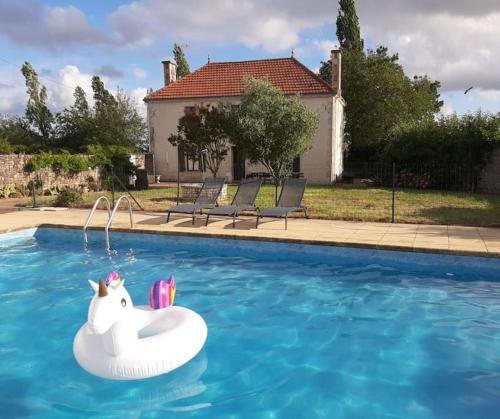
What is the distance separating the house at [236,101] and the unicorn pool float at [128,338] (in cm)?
2038

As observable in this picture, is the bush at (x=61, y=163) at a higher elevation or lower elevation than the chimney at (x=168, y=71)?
lower

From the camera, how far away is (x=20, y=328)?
562 cm

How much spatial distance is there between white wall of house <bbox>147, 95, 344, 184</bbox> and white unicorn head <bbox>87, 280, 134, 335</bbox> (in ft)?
67.2

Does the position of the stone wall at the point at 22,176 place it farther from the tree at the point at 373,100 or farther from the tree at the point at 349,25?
the tree at the point at 349,25

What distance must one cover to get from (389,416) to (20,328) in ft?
Answer: 14.7

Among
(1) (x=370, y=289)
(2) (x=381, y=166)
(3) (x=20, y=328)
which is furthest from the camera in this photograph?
(2) (x=381, y=166)

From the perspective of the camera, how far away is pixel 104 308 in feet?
11.8

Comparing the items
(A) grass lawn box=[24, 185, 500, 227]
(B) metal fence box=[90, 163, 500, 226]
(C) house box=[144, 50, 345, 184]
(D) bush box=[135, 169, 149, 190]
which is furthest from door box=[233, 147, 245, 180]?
(A) grass lawn box=[24, 185, 500, 227]

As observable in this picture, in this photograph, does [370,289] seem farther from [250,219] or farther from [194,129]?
[194,129]

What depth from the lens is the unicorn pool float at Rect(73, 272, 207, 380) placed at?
366cm

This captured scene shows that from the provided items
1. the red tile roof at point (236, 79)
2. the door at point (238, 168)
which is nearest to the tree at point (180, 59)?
the red tile roof at point (236, 79)

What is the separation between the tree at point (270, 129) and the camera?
1550 cm

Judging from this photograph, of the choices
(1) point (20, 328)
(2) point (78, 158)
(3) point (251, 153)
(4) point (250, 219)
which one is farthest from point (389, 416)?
(2) point (78, 158)

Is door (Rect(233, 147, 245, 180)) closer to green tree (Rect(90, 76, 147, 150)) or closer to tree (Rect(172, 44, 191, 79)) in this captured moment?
green tree (Rect(90, 76, 147, 150))
